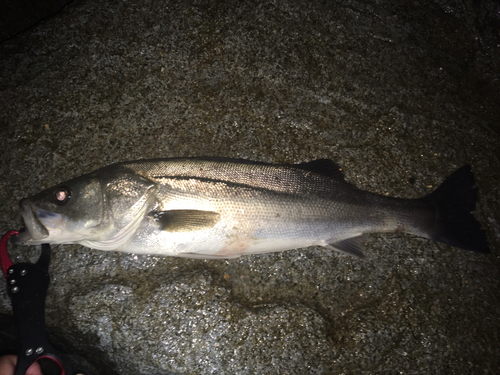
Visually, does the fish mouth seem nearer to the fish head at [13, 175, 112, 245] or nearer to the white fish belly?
the fish head at [13, 175, 112, 245]

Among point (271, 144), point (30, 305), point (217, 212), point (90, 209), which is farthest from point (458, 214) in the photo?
point (30, 305)

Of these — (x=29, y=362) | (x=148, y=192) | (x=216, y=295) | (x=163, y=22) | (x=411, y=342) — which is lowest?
(x=29, y=362)

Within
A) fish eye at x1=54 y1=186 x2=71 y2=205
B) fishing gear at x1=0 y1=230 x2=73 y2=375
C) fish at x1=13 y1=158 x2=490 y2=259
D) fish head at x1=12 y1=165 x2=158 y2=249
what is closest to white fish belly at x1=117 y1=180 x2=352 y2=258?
fish at x1=13 y1=158 x2=490 y2=259

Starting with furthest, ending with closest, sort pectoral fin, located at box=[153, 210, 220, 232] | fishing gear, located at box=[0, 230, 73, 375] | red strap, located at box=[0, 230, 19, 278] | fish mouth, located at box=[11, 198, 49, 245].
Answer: red strap, located at box=[0, 230, 19, 278], fishing gear, located at box=[0, 230, 73, 375], pectoral fin, located at box=[153, 210, 220, 232], fish mouth, located at box=[11, 198, 49, 245]

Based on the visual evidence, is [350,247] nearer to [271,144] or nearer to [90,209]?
[271,144]

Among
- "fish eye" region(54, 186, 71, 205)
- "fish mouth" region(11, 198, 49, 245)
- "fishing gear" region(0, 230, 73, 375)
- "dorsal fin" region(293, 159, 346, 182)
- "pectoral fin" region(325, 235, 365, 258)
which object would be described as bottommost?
"fishing gear" region(0, 230, 73, 375)

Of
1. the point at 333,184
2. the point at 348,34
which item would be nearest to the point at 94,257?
the point at 333,184

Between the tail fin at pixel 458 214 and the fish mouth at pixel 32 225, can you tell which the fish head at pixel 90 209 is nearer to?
the fish mouth at pixel 32 225

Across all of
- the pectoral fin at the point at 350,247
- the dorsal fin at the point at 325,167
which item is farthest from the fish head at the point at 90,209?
the pectoral fin at the point at 350,247

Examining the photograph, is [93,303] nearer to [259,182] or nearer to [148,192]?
[148,192]
